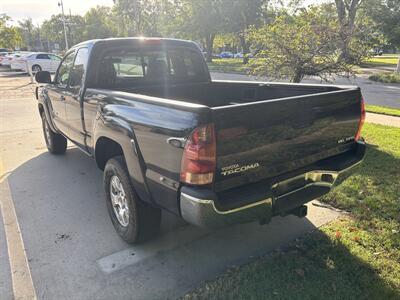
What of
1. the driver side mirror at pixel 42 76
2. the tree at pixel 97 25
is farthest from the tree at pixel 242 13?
the tree at pixel 97 25

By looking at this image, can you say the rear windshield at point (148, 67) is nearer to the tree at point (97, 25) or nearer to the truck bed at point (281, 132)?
the truck bed at point (281, 132)

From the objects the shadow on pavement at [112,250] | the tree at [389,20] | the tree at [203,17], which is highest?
the tree at [203,17]

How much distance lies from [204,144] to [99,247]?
177 cm

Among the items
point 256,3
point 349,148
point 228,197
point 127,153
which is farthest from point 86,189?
point 256,3

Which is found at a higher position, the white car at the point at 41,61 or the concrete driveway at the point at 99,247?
the white car at the point at 41,61

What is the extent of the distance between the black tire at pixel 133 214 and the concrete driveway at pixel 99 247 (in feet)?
0.49

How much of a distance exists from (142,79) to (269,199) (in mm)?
2579

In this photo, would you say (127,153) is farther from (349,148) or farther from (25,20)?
(25,20)

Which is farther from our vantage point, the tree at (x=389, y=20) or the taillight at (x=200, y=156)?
the tree at (x=389, y=20)

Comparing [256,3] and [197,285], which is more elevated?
[256,3]

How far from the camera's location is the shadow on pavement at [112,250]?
2.82 m

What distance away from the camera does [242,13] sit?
35.8 meters

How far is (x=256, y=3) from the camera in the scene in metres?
35.6

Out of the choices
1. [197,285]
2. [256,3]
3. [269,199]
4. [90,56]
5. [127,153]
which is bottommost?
[197,285]
